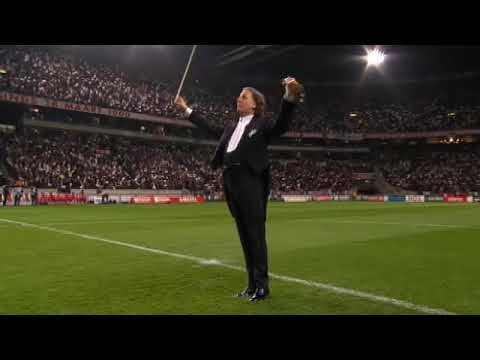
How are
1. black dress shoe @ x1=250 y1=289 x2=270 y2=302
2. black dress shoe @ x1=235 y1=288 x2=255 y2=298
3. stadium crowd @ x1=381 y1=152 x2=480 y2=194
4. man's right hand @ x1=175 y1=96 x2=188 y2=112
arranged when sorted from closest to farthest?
black dress shoe @ x1=250 y1=289 x2=270 y2=302 → black dress shoe @ x1=235 y1=288 x2=255 y2=298 → man's right hand @ x1=175 y1=96 x2=188 y2=112 → stadium crowd @ x1=381 y1=152 x2=480 y2=194

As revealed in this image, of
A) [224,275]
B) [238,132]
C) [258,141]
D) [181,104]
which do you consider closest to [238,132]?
[238,132]

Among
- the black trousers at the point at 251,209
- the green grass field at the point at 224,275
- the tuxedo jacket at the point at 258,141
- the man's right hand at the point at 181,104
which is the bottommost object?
the green grass field at the point at 224,275

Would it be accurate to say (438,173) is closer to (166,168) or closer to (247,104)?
(166,168)

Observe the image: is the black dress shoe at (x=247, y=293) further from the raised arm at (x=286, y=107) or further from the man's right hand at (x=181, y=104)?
the man's right hand at (x=181, y=104)

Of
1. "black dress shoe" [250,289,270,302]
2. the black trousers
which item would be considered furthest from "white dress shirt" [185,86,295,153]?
"black dress shoe" [250,289,270,302]

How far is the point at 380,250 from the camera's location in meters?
8.93

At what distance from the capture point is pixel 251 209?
4574mm

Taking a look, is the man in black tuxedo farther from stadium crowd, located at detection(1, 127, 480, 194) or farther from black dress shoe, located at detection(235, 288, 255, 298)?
stadium crowd, located at detection(1, 127, 480, 194)

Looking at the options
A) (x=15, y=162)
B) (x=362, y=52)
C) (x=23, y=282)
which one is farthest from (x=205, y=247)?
(x=362, y=52)

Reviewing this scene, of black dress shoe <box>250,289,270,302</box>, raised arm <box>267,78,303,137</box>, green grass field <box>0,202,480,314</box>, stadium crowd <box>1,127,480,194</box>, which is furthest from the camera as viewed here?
stadium crowd <box>1,127,480,194</box>

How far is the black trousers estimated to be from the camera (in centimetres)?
458

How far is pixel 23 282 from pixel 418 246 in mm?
7914

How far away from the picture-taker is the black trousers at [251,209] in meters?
4.58

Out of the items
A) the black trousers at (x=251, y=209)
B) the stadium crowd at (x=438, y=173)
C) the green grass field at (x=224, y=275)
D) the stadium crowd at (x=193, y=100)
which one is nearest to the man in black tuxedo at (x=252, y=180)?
the black trousers at (x=251, y=209)
